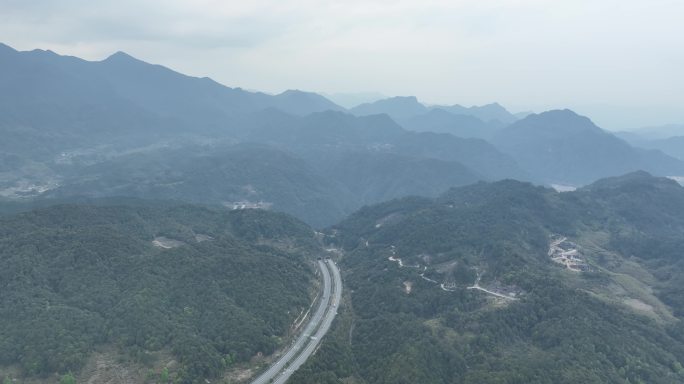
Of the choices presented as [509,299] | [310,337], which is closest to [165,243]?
[310,337]

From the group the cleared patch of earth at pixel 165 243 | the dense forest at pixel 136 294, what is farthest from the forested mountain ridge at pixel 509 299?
the cleared patch of earth at pixel 165 243

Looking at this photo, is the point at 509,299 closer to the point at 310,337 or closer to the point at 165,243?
the point at 310,337

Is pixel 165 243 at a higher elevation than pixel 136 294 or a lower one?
lower

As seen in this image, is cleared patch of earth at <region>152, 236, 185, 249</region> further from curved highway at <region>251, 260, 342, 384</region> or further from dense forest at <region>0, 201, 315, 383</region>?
curved highway at <region>251, 260, 342, 384</region>

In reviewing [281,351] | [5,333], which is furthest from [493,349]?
[5,333]

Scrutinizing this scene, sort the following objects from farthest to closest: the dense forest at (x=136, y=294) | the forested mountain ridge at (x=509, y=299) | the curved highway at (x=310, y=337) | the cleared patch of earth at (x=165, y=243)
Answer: the cleared patch of earth at (x=165, y=243) → the forested mountain ridge at (x=509, y=299) → the curved highway at (x=310, y=337) → the dense forest at (x=136, y=294)

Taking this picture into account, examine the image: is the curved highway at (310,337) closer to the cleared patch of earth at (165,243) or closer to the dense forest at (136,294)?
the dense forest at (136,294)
